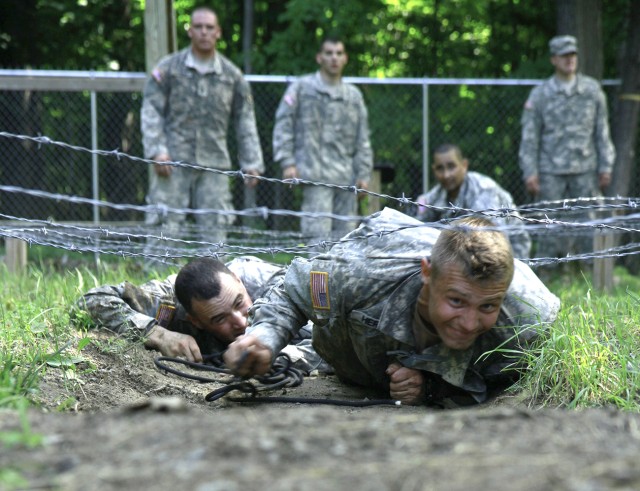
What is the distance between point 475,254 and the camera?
3.74m

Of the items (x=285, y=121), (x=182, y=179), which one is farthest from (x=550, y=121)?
(x=182, y=179)

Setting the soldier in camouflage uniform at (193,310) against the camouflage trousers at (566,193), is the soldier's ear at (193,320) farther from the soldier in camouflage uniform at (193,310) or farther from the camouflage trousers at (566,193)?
the camouflage trousers at (566,193)

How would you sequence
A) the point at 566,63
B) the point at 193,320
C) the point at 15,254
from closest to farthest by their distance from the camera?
the point at 193,320 → the point at 15,254 → the point at 566,63

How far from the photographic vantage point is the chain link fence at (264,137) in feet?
35.6

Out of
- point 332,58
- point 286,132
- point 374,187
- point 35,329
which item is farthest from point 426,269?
point 374,187

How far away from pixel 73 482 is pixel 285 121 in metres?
7.37

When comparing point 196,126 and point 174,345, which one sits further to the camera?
point 196,126

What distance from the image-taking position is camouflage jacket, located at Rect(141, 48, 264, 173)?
851cm

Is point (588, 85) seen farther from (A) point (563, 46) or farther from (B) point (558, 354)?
(B) point (558, 354)

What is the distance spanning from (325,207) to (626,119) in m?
4.02

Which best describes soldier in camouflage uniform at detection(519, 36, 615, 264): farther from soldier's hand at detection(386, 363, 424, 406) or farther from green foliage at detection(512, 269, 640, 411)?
soldier's hand at detection(386, 363, 424, 406)

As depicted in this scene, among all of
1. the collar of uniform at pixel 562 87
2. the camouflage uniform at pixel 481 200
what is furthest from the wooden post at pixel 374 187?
the collar of uniform at pixel 562 87

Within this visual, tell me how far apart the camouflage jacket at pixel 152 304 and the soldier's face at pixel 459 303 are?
1749 mm

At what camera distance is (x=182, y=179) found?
8516mm
